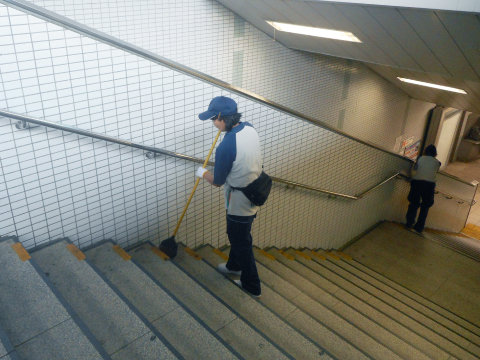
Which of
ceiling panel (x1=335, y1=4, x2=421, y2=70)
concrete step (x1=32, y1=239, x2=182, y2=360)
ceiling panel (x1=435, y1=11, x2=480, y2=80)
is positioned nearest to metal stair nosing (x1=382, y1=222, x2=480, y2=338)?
ceiling panel (x1=335, y1=4, x2=421, y2=70)

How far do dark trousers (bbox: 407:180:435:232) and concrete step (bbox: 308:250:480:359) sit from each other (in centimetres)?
233

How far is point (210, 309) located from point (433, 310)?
9.09 feet

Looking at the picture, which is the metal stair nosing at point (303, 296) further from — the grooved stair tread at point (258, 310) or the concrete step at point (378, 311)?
the concrete step at point (378, 311)

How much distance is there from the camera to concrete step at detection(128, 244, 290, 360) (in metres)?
2.21

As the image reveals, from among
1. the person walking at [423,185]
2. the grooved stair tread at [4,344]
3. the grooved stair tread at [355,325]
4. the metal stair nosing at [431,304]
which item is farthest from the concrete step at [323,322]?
the person walking at [423,185]

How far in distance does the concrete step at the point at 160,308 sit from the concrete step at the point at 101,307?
0.52 feet

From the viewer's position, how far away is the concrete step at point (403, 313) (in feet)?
10.9

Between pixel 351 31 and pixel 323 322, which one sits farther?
pixel 351 31

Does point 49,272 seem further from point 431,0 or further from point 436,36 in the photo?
point 436,36

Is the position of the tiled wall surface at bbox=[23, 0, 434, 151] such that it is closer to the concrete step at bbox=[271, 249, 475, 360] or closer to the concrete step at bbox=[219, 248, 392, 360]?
the concrete step at bbox=[271, 249, 475, 360]

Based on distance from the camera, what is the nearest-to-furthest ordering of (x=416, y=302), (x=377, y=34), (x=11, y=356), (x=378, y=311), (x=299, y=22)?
(x=11, y=356)
(x=377, y=34)
(x=378, y=311)
(x=299, y=22)
(x=416, y=302)

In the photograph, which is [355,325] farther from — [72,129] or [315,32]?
[315,32]

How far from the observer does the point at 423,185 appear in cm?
594

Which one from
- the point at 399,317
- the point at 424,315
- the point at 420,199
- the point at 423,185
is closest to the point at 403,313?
the point at 399,317
